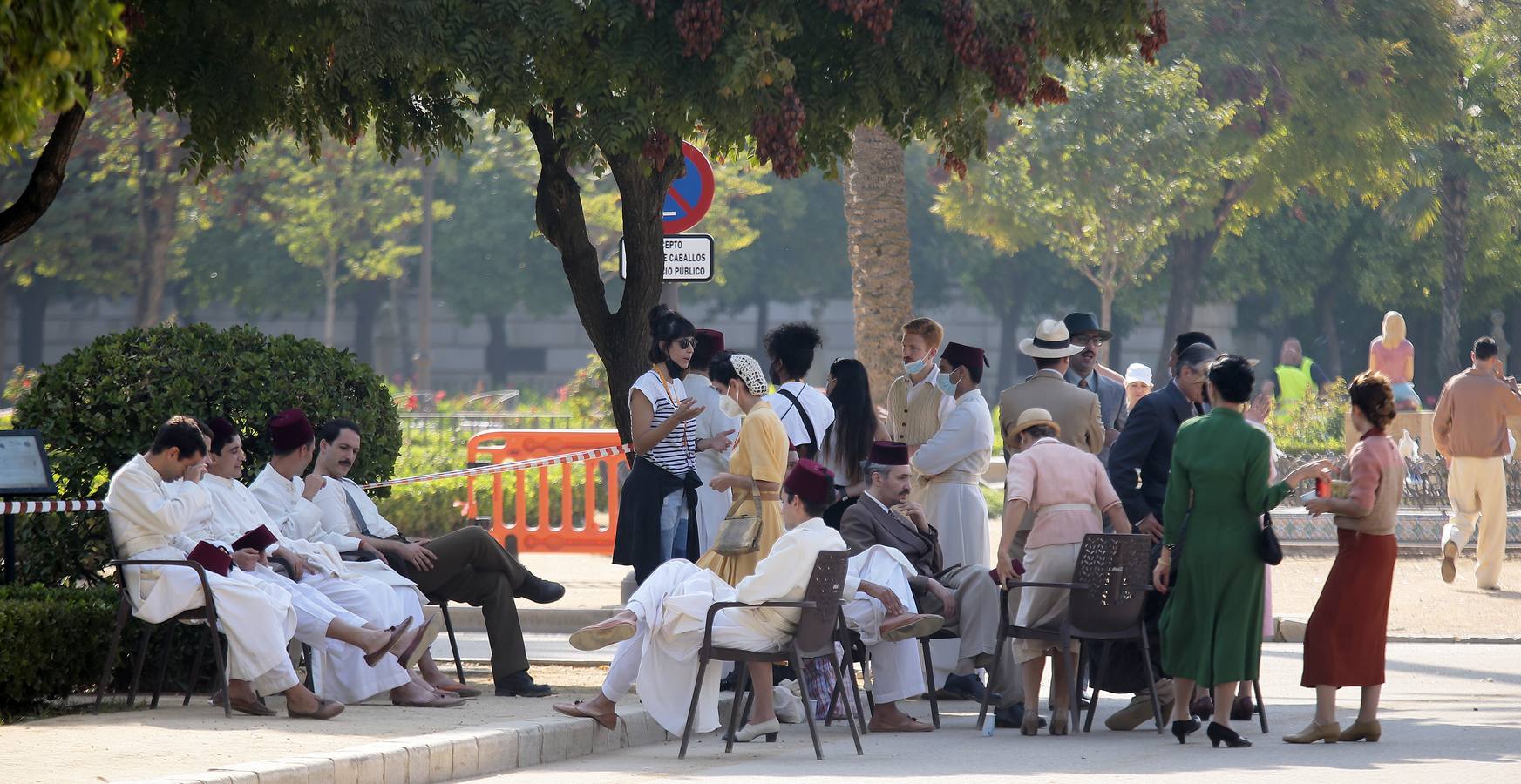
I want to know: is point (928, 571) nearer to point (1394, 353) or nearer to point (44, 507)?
point (44, 507)

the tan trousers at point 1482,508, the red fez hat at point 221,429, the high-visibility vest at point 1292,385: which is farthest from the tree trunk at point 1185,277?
the red fez hat at point 221,429

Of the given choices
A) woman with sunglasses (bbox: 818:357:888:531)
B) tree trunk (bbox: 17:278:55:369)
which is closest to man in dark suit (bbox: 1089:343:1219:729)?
woman with sunglasses (bbox: 818:357:888:531)

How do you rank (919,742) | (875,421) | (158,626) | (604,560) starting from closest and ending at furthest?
1. (919,742)
2. (158,626)
3. (875,421)
4. (604,560)

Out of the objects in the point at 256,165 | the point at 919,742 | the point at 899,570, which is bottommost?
the point at 919,742

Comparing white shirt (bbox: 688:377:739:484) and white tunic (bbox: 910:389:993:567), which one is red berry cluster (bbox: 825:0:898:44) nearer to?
white tunic (bbox: 910:389:993:567)

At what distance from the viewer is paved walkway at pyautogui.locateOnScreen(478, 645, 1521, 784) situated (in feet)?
26.3

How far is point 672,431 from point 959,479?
5.52ft

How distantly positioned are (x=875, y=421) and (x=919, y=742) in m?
2.34

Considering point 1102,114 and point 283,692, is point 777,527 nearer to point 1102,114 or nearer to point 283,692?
point 283,692

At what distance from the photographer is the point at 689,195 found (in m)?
13.9

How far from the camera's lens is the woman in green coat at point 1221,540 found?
349 inches

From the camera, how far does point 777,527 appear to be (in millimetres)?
10031

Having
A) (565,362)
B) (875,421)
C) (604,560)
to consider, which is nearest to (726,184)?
(565,362)

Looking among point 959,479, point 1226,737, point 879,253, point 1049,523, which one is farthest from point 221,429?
point 879,253
